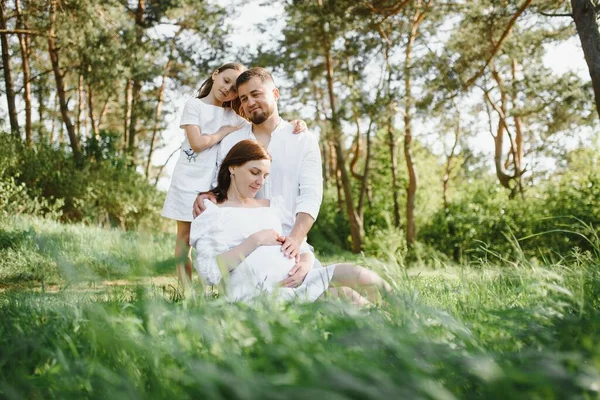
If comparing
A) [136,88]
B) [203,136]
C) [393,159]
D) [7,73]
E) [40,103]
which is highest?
[40,103]

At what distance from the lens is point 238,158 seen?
10.8 ft

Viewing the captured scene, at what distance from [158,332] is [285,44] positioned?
16.8 metres

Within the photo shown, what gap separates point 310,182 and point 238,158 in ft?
1.79

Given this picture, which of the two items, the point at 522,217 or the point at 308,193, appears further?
the point at 522,217

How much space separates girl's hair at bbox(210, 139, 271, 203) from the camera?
10.8ft

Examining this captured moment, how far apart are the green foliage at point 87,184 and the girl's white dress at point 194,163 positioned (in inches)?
325

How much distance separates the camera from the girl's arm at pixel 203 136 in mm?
4111

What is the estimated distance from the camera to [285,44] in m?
17.7

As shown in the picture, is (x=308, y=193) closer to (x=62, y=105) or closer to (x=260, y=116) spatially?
(x=260, y=116)

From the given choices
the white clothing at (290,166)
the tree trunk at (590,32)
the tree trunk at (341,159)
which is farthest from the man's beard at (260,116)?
the tree trunk at (341,159)

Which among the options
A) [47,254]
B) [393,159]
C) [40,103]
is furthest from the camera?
[40,103]

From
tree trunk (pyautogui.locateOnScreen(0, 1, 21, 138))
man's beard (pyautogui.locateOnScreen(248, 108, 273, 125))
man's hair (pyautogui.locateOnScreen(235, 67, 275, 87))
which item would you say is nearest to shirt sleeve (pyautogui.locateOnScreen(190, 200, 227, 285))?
man's beard (pyautogui.locateOnScreen(248, 108, 273, 125))

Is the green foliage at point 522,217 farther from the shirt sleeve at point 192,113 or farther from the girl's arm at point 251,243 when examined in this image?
the girl's arm at point 251,243

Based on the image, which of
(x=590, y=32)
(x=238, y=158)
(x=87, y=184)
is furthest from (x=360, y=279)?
(x=87, y=184)
